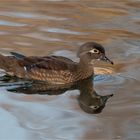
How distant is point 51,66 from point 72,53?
1.20 m

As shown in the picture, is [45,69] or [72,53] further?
[72,53]

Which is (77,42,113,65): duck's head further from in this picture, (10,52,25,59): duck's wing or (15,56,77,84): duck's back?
(10,52,25,59): duck's wing

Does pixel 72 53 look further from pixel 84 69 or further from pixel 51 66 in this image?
pixel 51 66

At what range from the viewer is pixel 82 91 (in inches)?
339

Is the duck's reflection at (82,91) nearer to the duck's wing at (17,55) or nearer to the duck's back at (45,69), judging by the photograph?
the duck's back at (45,69)

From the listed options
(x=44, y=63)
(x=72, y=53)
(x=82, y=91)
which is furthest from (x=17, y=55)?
(x=72, y=53)

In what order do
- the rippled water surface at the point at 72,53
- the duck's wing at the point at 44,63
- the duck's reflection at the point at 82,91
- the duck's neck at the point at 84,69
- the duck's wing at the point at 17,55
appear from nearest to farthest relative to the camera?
the rippled water surface at the point at 72,53 < the duck's reflection at the point at 82,91 < the duck's wing at the point at 44,63 < the duck's wing at the point at 17,55 < the duck's neck at the point at 84,69

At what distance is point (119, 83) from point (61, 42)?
1.84 m

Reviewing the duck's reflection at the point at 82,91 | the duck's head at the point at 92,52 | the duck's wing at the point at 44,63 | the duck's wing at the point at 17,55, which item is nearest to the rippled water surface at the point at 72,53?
the duck's reflection at the point at 82,91

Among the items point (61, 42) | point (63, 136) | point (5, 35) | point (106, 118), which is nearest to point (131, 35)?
point (61, 42)

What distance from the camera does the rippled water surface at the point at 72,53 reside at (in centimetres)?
715

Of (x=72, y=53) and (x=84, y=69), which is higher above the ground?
(x=84, y=69)

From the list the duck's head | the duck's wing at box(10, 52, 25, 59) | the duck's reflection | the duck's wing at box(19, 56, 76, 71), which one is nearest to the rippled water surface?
the duck's reflection

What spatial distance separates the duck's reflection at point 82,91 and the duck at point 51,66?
0.10 metres
